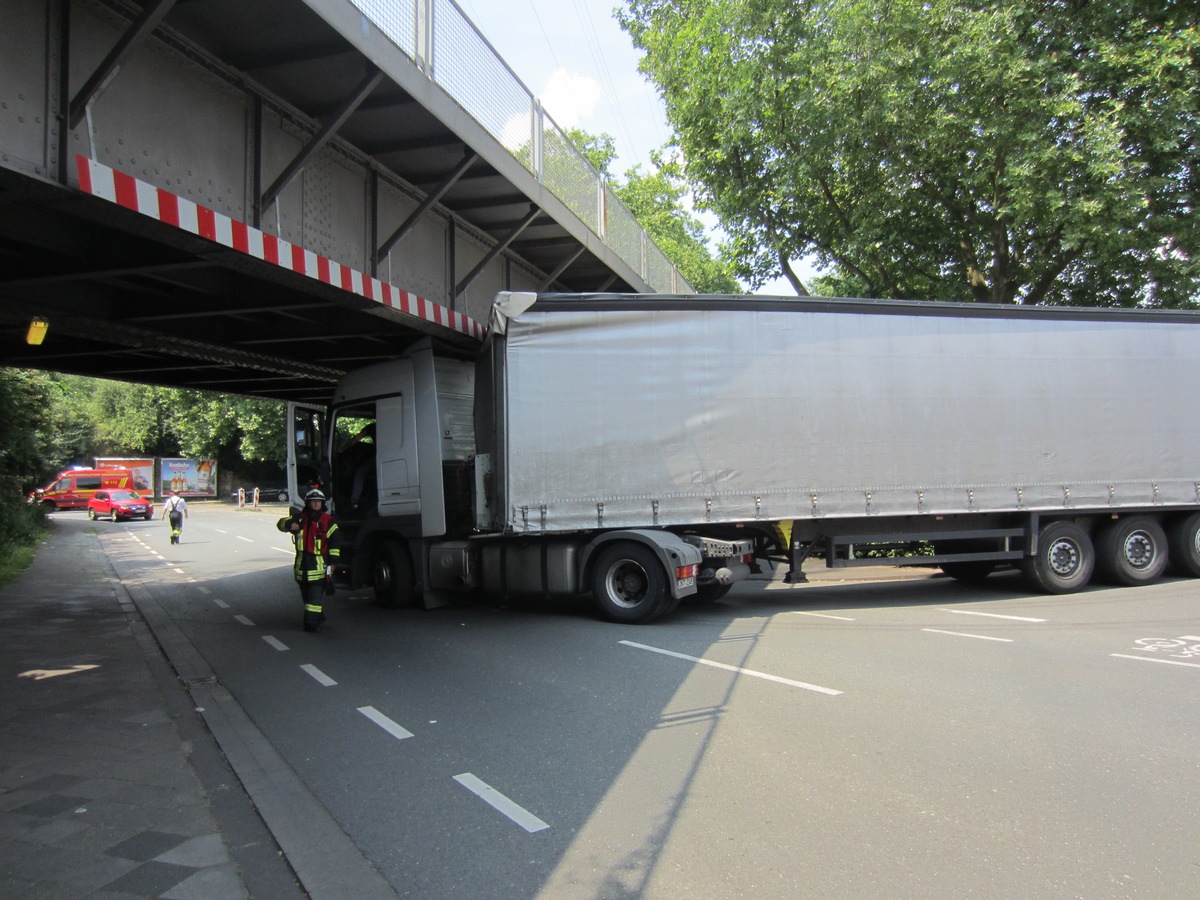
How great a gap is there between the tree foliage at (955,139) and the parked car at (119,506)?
34489mm

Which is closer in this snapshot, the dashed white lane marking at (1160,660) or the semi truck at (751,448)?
the dashed white lane marking at (1160,660)

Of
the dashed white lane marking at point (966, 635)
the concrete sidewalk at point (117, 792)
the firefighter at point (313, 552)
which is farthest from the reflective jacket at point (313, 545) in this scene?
the dashed white lane marking at point (966, 635)

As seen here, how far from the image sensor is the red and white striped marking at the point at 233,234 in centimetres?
535

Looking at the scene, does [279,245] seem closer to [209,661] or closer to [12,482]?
[209,661]

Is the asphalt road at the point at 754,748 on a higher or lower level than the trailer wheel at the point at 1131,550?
lower

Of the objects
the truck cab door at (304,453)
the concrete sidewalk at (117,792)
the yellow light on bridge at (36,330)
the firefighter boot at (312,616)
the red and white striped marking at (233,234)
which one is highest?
the red and white striped marking at (233,234)

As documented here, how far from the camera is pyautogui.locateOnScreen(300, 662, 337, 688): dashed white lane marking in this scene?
691 cm

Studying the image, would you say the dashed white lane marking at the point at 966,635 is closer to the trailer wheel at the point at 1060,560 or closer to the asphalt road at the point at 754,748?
the asphalt road at the point at 754,748

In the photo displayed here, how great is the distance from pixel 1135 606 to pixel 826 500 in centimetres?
403

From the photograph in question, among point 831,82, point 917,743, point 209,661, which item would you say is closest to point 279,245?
point 209,661

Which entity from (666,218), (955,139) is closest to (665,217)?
(666,218)

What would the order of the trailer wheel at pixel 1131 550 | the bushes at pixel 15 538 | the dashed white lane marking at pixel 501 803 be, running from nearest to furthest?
1. the dashed white lane marking at pixel 501 803
2. the trailer wheel at pixel 1131 550
3. the bushes at pixel 15 538

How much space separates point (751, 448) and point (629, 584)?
218 centimetres

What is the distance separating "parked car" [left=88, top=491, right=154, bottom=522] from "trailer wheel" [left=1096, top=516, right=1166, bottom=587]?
41.5 m
